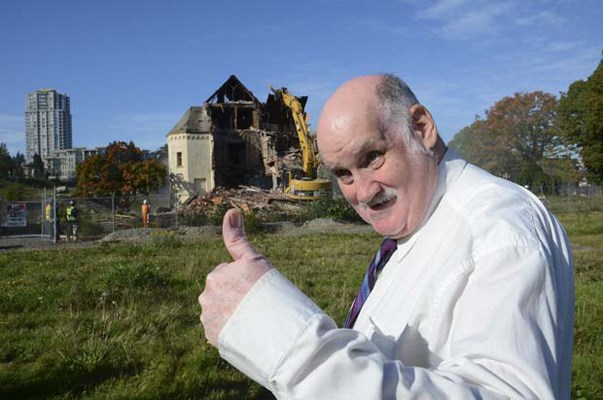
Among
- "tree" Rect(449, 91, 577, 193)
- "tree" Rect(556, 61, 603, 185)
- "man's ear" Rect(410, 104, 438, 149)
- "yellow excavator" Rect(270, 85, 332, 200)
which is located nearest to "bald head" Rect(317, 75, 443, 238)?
"man's ear" Rect(410, 104, 438, 149)

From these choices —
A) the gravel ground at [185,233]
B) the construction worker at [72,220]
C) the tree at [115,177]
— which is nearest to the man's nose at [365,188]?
the gravel ground at [185,233]

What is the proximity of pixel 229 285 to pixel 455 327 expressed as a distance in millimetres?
551

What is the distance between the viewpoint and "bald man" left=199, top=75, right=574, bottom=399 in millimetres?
1179

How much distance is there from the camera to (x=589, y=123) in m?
40.2

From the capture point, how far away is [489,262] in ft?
4.39

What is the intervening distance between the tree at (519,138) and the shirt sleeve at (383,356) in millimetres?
66499

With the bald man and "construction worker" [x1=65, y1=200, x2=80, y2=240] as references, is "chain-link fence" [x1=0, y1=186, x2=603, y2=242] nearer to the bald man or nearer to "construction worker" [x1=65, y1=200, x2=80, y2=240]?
"construction worker" [x1=65, y1=200, x2=80, y2=240]

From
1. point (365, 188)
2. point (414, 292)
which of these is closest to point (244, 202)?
point (365, 188)

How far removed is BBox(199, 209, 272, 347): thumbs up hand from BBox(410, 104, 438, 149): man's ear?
73 cm

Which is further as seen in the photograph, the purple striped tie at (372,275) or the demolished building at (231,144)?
the demolished building at (231,144)

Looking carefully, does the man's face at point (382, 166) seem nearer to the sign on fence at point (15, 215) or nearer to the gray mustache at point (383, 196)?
the gray mustache at point (383, 196)

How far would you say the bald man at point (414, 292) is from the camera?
1.18 metres

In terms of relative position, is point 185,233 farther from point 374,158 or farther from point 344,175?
point 374,158

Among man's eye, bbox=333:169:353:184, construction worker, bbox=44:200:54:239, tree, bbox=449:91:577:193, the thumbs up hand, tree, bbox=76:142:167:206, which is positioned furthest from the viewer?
tree, bbox=449:91:577:193
